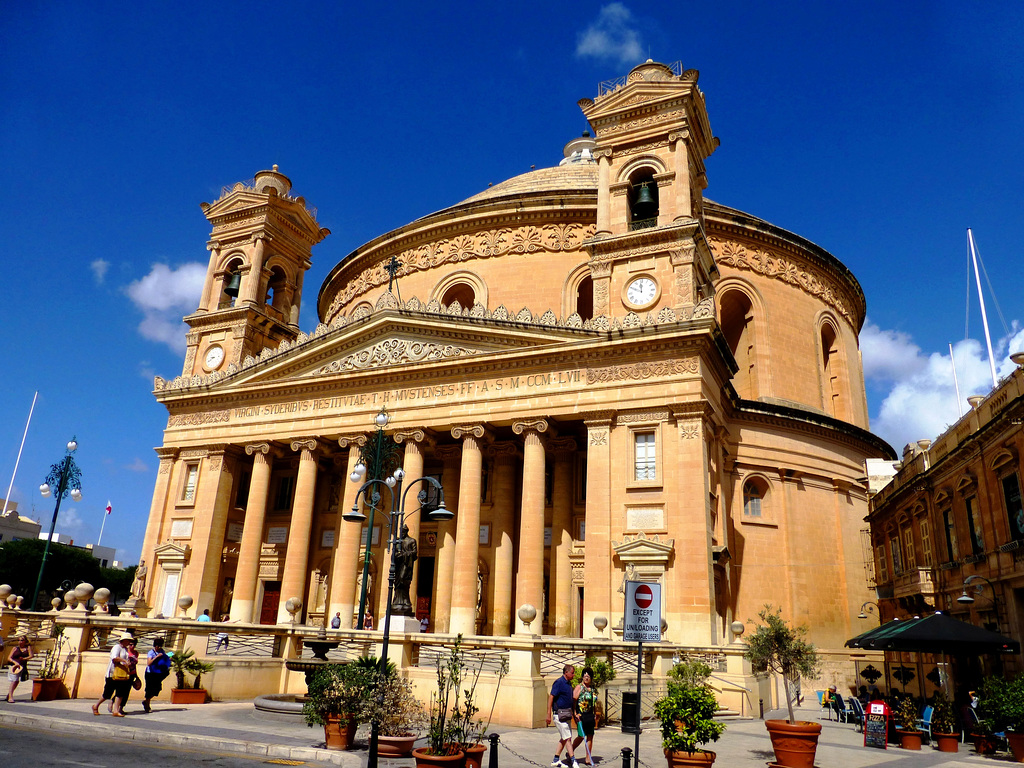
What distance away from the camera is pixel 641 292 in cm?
2822

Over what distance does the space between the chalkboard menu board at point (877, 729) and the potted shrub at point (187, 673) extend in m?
15.7

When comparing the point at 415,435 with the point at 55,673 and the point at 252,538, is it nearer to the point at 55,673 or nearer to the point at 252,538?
the point at 252,538

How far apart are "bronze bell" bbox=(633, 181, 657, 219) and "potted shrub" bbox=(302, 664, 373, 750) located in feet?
72.5

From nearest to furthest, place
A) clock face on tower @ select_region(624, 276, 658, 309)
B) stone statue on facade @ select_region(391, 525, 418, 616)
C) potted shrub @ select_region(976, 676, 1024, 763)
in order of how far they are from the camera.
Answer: potted shrub @ select_region(976, 676, 1024, 763), stone statue on facade @ select_region(391, 525, 418, 616), clock face on tower @ select_region(624, 276, 658, 309)

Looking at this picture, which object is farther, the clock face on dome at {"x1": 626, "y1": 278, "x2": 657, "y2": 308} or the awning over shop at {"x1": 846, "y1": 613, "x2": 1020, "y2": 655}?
the clock face on dome at {"x1": 626, "y1": 278, "x2": 657, "y2": 308}

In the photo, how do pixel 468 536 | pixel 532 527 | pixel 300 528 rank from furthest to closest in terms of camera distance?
1. pixel 300 528
2. pixel 468 536
3. pixel 532 527

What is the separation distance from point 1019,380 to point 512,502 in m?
17.4

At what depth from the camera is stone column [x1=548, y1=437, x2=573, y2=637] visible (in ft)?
88.8

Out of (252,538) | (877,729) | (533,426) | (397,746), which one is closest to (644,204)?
(533,426)

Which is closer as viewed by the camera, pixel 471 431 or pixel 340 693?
pixel 340 693

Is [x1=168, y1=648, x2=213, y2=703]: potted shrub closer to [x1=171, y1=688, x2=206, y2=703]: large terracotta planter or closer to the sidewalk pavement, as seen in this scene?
[x1=171, y1=688, x2=206, y2=703]: large terracotta planter

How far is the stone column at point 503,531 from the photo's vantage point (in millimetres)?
27266

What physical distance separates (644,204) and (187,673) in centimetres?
2270

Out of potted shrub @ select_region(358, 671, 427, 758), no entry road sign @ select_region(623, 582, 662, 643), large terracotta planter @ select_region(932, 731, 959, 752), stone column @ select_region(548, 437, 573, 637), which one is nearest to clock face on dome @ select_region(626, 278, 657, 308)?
stone column @ select_region(548, 437, 573, 637)
